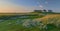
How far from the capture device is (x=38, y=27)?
77.6 inches

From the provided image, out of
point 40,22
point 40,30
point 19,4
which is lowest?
point 40,30

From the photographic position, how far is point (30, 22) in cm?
199

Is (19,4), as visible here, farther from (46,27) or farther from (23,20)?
(46,27)

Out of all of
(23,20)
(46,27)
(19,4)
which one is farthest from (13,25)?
(46,27)

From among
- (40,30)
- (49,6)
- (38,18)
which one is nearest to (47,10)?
(49,6)

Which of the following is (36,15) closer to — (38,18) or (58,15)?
(38,18)

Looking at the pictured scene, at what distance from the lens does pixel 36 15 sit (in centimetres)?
200

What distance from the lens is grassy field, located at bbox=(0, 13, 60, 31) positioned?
1.96m

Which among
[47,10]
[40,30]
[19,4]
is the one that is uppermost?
[19,4]

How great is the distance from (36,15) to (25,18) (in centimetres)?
18

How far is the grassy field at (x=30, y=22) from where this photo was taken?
6.42ft

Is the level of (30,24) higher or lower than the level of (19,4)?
lower

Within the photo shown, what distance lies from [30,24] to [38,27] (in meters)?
0.14

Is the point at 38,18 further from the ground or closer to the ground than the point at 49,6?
closer to the ground
